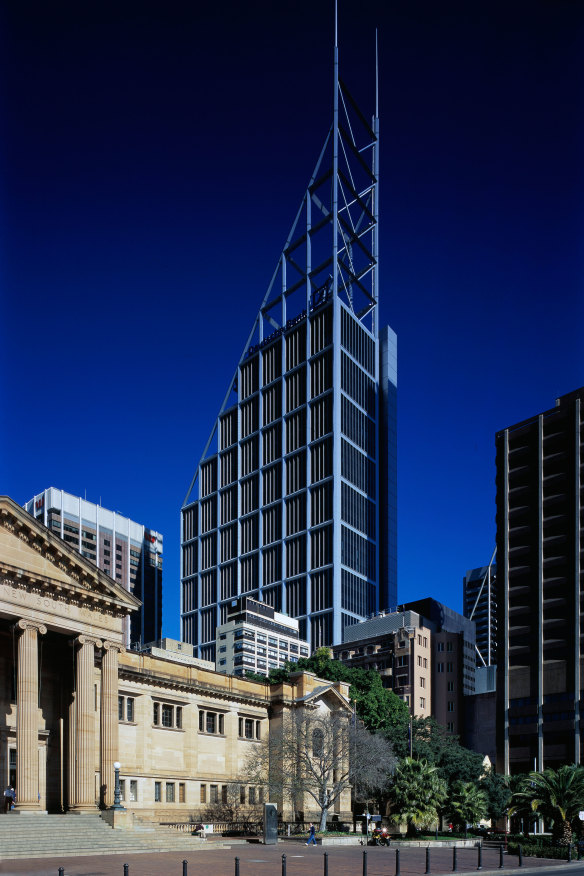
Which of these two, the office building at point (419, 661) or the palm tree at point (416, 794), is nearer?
the palm tree at point (416, 794)

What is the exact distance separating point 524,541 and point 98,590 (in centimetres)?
10300

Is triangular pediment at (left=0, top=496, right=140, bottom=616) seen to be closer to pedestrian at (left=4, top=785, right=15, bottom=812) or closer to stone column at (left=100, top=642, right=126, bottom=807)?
stone column at (left=100, top=642, right=126, bottom=807)

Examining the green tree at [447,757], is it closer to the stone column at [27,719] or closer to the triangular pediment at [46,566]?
the triangular pediment at [46,566]

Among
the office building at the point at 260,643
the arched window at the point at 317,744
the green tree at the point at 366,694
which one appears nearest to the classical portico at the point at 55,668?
the arched window at the point at 317,744

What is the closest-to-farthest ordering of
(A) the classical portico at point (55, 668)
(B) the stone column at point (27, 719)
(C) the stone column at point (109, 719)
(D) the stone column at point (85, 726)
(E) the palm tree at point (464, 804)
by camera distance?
(B) the stone column at point (27, 719) → (A) the classical portico at point (55, 668) → (D) the stone column at point (85, 726) → (C) the stone column at point (109, 719) → (E) the palm tree at point (464, 804)

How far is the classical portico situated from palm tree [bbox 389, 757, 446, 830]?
76.1 ft

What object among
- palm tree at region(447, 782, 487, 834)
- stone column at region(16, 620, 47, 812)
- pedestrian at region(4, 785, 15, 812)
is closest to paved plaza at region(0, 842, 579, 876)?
stone column at region(16, 620, 47, 812)

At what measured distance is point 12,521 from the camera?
4800 cm

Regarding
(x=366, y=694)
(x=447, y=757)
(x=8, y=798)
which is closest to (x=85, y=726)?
(x=8, y=798)

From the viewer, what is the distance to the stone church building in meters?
47.9

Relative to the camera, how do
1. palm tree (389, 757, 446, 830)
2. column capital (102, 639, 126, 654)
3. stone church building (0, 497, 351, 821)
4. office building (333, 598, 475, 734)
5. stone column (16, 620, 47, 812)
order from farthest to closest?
1. office building (333, 598, 475, 734)
2. palm tree (389, 757, 446, 830)
3. column capital (102, 639, 126, 654)
4. stone church building (0, 497, 351, 821)
5. stone column (16, 620, 47, 812)

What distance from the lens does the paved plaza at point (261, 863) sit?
3384 centimetres

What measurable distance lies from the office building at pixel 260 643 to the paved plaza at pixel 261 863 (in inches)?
5454

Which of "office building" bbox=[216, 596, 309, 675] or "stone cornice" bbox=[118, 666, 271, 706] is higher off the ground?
"stone cornice" bbox=[118, 666, 271, 706]
